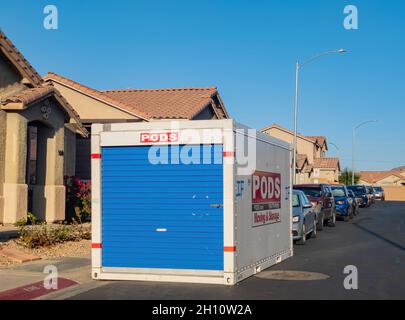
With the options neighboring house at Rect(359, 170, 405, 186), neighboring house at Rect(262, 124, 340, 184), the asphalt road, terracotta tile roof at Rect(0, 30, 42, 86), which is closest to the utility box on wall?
the asphalt road

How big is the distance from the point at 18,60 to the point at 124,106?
9.09 metres

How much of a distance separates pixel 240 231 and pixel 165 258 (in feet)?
4.45

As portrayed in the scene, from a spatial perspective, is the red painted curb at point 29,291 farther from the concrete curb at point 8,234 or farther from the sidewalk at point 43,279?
the concrete curb at point 8,234

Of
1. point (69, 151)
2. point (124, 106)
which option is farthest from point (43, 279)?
point (124, 106)

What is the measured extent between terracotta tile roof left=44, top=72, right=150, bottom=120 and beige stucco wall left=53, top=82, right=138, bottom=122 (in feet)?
0.81

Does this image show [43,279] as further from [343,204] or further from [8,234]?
[343,204]

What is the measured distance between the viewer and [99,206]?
10812mm

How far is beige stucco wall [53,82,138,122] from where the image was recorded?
27984 mm

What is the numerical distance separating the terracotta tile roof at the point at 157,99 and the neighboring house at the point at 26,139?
23.1ft

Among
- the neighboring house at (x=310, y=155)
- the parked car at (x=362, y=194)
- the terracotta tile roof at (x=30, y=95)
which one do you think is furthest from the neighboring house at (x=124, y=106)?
the neighboring house at (x=310, y=155)

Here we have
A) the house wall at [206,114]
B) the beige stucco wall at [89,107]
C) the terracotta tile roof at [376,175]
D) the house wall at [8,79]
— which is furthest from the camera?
the terracotta tile roof at [376,175]

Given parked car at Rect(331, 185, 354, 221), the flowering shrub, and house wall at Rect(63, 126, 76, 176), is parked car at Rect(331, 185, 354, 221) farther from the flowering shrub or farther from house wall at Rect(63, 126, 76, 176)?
the flowering shrub

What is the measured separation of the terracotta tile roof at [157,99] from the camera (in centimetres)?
2811

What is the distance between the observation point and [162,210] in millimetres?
10562
